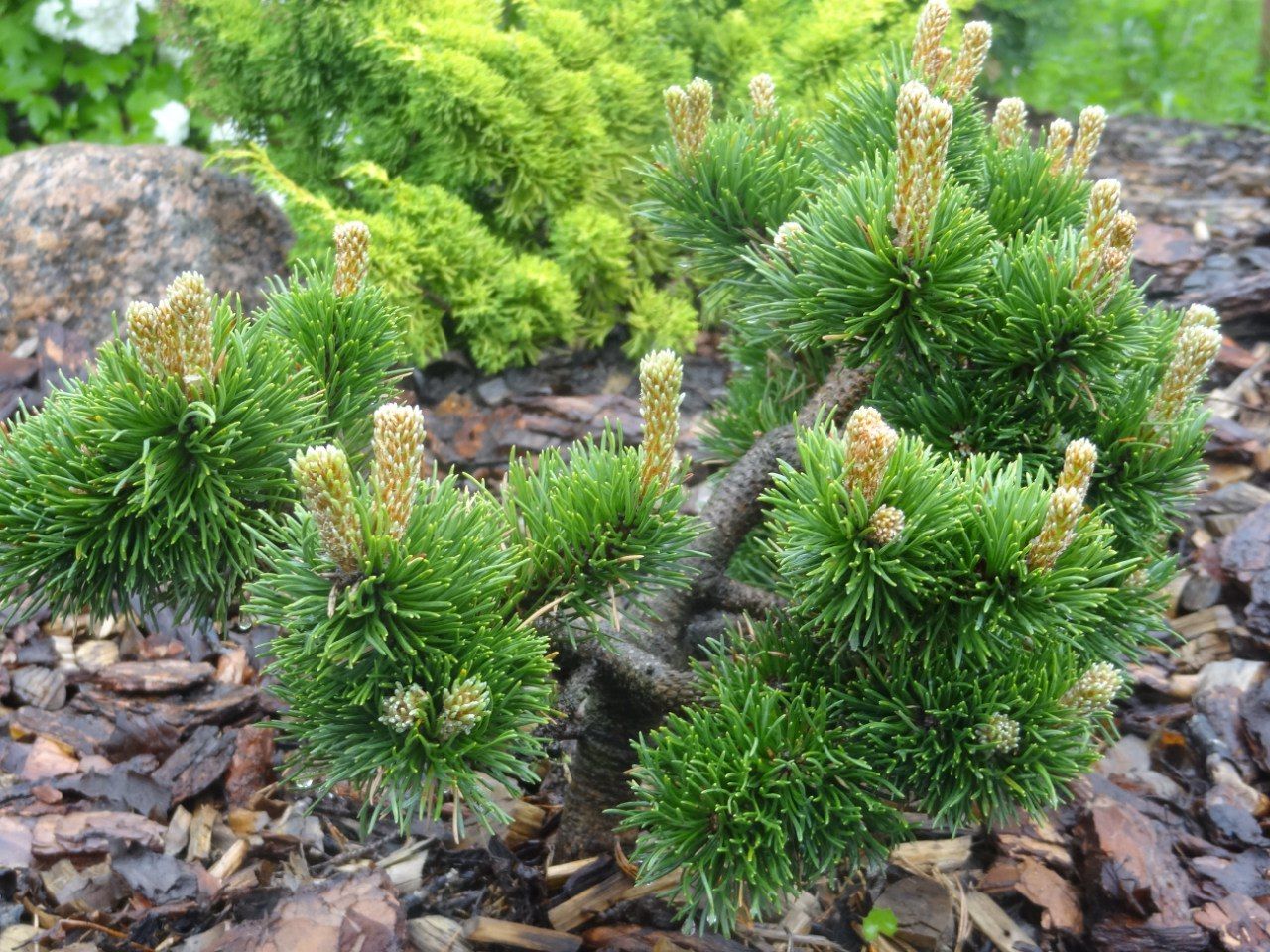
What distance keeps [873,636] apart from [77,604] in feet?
4.20

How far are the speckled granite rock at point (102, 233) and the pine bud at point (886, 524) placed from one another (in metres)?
3.21

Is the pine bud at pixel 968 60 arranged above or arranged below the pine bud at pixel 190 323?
above

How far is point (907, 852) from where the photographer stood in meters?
2.48

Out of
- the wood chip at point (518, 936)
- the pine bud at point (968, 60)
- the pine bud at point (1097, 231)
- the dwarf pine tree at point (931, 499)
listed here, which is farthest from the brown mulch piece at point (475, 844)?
the pine bud at point (968, 60)

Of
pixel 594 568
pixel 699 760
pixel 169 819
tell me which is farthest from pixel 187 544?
pixel 169 819

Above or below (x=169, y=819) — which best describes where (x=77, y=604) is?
above

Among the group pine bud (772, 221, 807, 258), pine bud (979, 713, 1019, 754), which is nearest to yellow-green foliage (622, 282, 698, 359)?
pine bud (772, 221, 807, 258)

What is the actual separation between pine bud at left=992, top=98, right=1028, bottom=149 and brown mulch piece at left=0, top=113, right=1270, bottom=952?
4.60 feet

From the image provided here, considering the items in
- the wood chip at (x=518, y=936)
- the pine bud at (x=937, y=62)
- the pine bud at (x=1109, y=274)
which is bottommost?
the wood chip at (x=518, y=936)

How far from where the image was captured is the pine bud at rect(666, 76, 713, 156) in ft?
7.22

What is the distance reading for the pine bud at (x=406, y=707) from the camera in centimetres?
148

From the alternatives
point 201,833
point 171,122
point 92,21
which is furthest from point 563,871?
point 92,21

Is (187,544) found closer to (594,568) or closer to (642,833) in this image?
(594,568)

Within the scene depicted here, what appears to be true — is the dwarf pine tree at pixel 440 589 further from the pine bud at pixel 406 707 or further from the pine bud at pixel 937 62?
the pine bud at pixel 937 62
